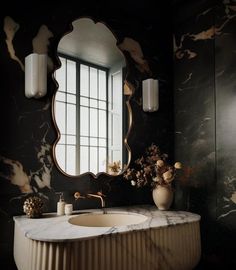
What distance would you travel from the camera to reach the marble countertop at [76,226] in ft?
4.51

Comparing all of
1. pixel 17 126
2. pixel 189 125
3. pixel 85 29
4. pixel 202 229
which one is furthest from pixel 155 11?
pixel 202 229

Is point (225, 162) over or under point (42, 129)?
under

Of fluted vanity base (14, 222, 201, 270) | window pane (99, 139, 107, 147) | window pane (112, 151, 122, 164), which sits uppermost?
window pane (99, 139, 107, 147)

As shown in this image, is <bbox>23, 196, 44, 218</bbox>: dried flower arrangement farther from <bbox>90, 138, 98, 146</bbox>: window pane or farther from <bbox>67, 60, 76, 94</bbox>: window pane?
<bbox>67, 60, 76, 94</bbox>: window pane

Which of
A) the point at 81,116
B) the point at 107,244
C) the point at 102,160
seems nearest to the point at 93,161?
the point at 102,160

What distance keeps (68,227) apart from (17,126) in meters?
0.76

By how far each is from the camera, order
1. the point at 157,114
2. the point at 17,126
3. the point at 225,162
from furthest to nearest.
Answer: the point at 157,114, the point at 225,162, the point at 17,126

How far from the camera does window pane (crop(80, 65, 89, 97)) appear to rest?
2.15 m

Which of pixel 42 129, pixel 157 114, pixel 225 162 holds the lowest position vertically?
pixel 225 162

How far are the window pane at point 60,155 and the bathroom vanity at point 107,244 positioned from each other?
34 centimetres

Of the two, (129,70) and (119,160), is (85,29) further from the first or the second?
(119,160)

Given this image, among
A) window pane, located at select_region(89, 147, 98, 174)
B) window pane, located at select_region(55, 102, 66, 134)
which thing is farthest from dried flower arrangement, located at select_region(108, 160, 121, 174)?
window pane, located at select_region(55, 102, 66, 134)

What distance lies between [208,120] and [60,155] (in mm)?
1190

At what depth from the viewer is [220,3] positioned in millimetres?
2305
